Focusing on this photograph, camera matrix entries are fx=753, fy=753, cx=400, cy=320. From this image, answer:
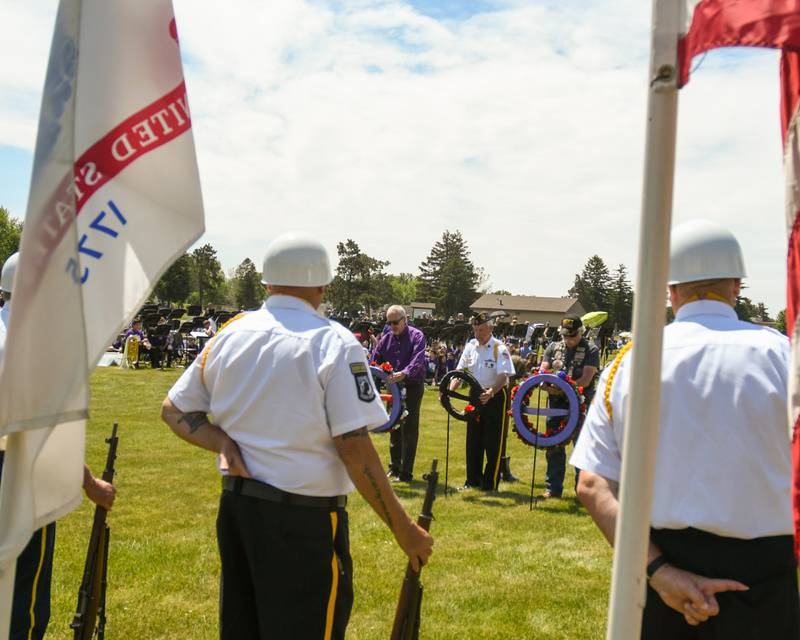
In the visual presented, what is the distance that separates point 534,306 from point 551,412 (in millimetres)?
113141

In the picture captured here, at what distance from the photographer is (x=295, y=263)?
326cm

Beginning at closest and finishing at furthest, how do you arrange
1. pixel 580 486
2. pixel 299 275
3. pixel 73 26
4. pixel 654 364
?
pixel 654 364 → pixel 73 26 → pixel 580 486 → pixel 299 275

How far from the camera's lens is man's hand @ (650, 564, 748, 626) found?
229 centimetres

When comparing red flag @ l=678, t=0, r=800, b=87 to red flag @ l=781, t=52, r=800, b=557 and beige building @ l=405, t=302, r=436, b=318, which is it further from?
beige building @ l=405, t=302, r=436, b=318

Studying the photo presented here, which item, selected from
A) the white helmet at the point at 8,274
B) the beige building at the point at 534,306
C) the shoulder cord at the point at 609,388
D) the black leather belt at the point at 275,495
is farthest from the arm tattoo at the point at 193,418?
the beige building at the point at 534,306

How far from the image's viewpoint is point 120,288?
2.04m

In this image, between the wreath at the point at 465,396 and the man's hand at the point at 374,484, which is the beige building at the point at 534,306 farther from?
the man's hand at the point at 374,484

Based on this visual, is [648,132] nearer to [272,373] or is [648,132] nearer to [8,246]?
[272,373]

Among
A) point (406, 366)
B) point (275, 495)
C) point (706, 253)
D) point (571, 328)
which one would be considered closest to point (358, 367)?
point (275, 495)

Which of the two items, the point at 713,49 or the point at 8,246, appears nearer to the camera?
the point at 713,49

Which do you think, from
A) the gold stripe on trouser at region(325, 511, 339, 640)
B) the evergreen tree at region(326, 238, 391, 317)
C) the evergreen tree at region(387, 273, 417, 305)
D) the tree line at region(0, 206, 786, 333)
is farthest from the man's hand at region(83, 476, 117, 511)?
the evergreen tree at region(387, 273, 417, 305)

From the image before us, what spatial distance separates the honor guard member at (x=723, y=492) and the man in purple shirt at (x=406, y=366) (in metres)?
7.23

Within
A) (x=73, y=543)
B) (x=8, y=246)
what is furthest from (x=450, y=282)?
(x=73, y=543)

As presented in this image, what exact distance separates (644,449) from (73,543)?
652 centimetres
